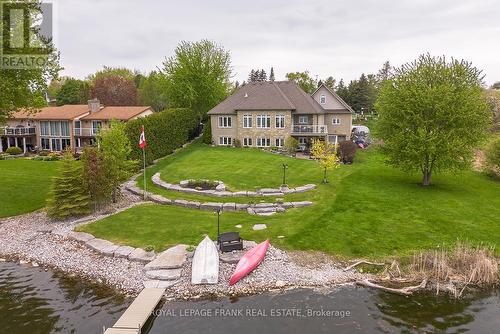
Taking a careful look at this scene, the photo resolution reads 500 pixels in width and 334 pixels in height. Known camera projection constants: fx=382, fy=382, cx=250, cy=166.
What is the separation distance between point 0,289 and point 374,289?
1789 cm

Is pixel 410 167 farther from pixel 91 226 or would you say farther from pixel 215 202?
pixel 91 226

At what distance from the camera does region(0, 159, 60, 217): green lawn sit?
96.8 ft

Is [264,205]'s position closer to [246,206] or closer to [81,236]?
[246,206]

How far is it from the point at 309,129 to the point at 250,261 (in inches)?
1223

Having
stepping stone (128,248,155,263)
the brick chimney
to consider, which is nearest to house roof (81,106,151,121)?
the brick chimney

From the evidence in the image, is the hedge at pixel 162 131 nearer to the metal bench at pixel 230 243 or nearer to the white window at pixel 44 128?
the white window at pixel 44 128

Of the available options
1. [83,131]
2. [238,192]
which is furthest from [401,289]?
[83,131]

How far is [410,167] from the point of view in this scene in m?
33.1

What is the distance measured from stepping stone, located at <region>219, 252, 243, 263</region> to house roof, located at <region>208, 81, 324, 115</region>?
30.1 metres

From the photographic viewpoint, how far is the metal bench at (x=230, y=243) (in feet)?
67.3

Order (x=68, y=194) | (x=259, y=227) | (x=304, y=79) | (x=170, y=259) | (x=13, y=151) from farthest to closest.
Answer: (x=304, y=79) < (x=13, y=151) < (x=68, y=194) < (x=259, y=227) < (x=170, y=259)

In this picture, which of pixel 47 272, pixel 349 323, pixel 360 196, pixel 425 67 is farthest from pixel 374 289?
pixel 425 67

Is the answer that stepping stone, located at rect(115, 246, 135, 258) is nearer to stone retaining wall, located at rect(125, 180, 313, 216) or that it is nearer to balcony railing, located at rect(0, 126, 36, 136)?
stone retaining wall, located at rect(125, 180, 313, 216)

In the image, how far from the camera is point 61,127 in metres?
55.0
